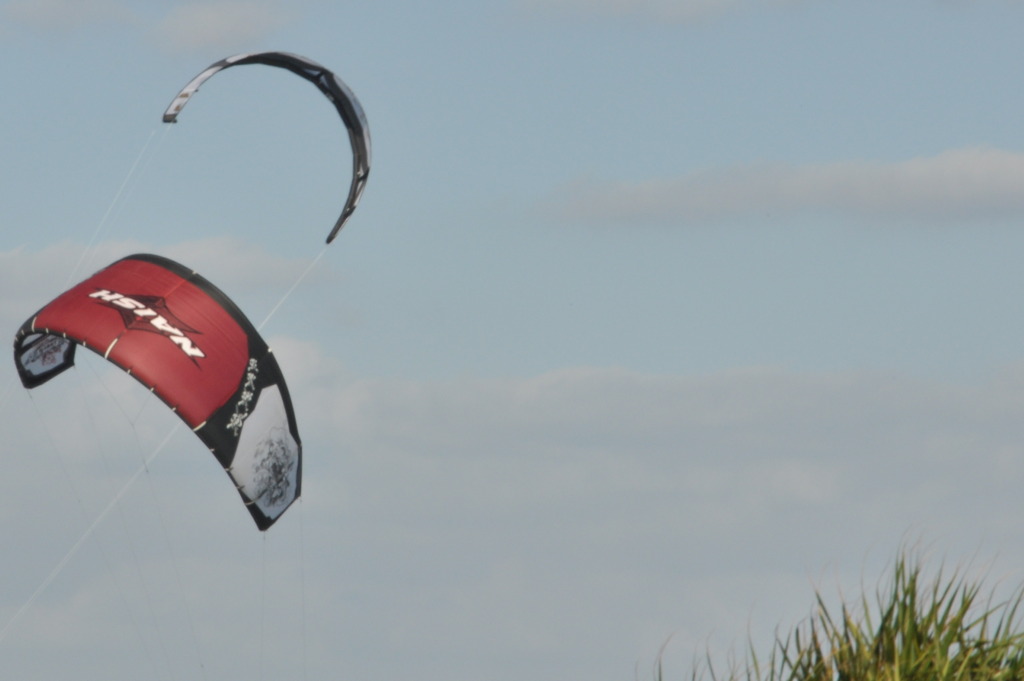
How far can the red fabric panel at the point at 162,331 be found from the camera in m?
22.3

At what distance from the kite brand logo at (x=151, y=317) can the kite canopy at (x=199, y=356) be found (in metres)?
0.02

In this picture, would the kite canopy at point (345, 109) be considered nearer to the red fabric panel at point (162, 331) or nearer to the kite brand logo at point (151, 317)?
the red fabric panel at point (162, 331)

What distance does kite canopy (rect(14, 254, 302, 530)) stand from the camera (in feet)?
73.2

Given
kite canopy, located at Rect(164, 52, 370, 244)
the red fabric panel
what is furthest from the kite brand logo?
kite canopy, located at Rect(164, 52, 370, 244)

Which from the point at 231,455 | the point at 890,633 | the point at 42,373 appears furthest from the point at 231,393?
the point at 890,633

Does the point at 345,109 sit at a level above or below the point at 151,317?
above

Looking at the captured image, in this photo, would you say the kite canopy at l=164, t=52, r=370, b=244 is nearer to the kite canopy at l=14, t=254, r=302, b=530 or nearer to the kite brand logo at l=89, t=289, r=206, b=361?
the kite canopy at l=14, t=254, r=302, b=530

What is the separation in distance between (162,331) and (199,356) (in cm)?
82

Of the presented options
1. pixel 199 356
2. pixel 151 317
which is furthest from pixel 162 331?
pixel 199 356

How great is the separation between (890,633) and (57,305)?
15.0m

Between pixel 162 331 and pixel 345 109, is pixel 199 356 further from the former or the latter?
pixel 345 109

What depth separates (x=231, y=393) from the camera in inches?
892

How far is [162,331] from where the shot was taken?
22.9 metres

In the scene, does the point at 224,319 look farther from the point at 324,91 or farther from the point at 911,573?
the point at 911,573
